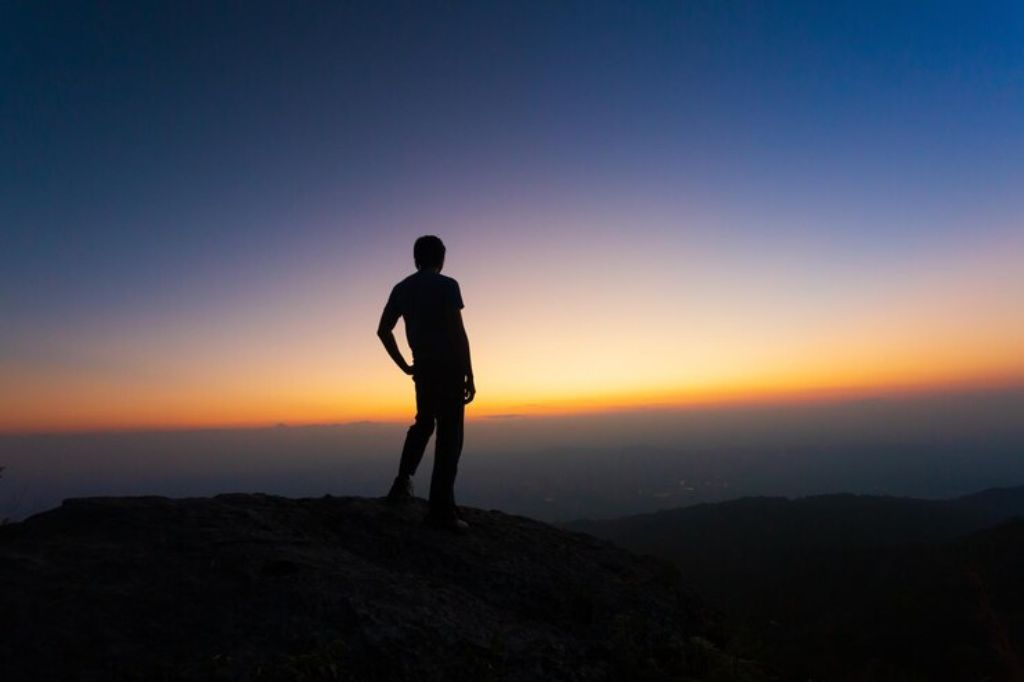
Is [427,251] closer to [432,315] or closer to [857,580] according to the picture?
[432,315]

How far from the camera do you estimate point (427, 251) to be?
274 inches

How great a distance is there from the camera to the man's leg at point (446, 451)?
651cm

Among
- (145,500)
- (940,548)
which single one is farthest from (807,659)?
(940,548)

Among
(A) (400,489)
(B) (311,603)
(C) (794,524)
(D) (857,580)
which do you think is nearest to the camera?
(B) (311,603)

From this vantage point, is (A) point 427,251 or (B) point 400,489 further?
(B) point 400,489

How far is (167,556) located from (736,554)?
80763 mm

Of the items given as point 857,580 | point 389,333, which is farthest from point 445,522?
point 857,580

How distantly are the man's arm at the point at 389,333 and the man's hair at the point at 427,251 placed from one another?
0.74 metres

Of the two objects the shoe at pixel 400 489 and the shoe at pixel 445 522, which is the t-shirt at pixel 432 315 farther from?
the shoe at pixel 445 522

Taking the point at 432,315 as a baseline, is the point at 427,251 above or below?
above

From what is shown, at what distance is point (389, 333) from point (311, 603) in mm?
3684

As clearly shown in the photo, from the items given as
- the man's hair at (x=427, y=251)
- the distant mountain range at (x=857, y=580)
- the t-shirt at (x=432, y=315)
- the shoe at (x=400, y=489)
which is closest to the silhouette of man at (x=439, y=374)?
the t-shirt at (x=432, y=315)

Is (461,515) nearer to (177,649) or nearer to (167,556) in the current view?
(167,556)

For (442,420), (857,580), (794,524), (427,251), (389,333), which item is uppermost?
(427,251)
